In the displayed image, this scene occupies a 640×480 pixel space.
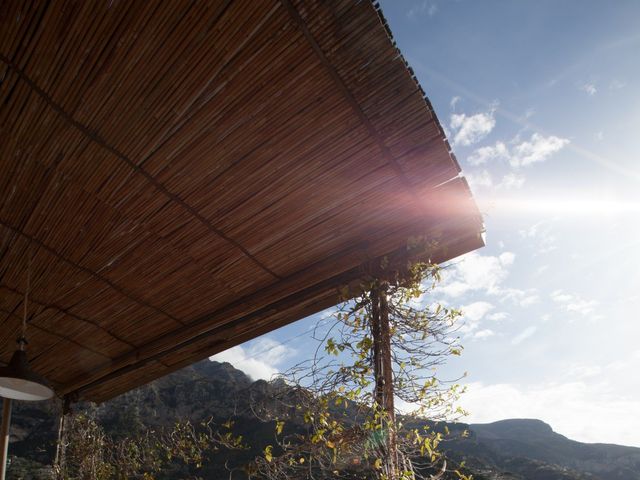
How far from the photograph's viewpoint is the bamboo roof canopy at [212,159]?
1.53 metres

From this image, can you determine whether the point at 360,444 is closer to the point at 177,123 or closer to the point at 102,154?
the point at 177,123

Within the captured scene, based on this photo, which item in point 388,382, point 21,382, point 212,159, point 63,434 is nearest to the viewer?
point 212,159

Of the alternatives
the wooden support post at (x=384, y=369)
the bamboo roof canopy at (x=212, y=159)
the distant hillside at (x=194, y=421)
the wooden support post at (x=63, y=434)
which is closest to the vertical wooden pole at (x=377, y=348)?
the wooden support post at (x=384, y=369)

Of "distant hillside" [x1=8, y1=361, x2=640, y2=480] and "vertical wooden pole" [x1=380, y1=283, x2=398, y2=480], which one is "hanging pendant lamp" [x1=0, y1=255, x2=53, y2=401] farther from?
"distant hillside" [x1=8, y1=361, x2=640, y2=480]

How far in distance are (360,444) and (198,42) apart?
182cm

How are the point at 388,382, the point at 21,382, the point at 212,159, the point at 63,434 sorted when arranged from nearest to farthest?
1. the point at 212,159
2. the point at 388,382
3. the point at 21,382
4. the point at 63,434

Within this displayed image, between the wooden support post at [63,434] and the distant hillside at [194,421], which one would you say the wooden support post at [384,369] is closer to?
the wooden support post at [63,434]

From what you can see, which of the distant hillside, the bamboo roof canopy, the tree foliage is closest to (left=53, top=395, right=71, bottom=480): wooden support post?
the bamboo roof canopy

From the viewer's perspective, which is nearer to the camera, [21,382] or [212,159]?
[212,159]

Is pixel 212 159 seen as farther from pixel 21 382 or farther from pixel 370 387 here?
pixel 21 382

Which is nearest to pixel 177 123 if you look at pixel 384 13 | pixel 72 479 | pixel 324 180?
pixel 324 180

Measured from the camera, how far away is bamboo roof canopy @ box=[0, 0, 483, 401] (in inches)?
60.2

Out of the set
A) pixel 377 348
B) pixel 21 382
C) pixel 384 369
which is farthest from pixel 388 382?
pixel 21 382

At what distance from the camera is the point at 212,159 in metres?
1.97
